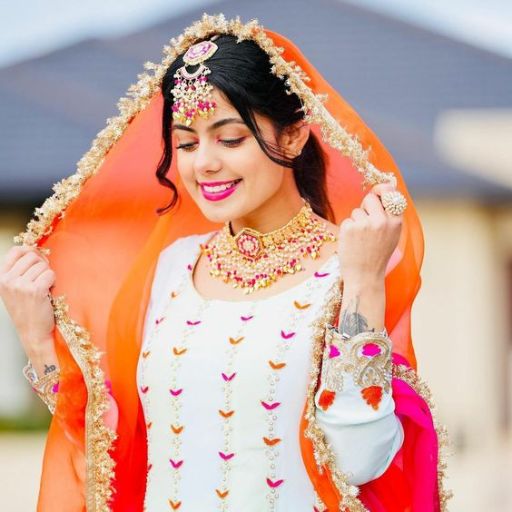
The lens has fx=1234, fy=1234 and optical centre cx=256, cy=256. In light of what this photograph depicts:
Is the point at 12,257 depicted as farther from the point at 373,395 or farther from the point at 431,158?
the point at 431,158

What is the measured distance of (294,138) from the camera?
2.49 meters

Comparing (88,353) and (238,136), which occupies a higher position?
(238,136)

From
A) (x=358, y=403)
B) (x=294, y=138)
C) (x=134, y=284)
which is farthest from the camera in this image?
(x=134, y=284)

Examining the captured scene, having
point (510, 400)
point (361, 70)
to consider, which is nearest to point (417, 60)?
point (361, 70)

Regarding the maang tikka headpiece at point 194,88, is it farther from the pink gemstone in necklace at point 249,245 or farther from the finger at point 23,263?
the finger at point 23,263

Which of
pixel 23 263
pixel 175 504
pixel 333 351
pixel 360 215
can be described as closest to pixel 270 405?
pixel 333 351

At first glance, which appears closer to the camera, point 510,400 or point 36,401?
point 36,401

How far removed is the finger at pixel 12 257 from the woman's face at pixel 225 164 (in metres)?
0.39

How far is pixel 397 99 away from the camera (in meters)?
11.3

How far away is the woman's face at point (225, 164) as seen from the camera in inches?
93.8

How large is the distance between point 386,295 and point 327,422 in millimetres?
290

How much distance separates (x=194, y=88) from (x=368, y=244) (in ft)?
1.54

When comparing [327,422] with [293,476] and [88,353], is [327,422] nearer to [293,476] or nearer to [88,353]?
[293,476]

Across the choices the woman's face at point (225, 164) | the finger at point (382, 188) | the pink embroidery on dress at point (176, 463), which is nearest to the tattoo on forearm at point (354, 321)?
the finger at point (382, 188)
